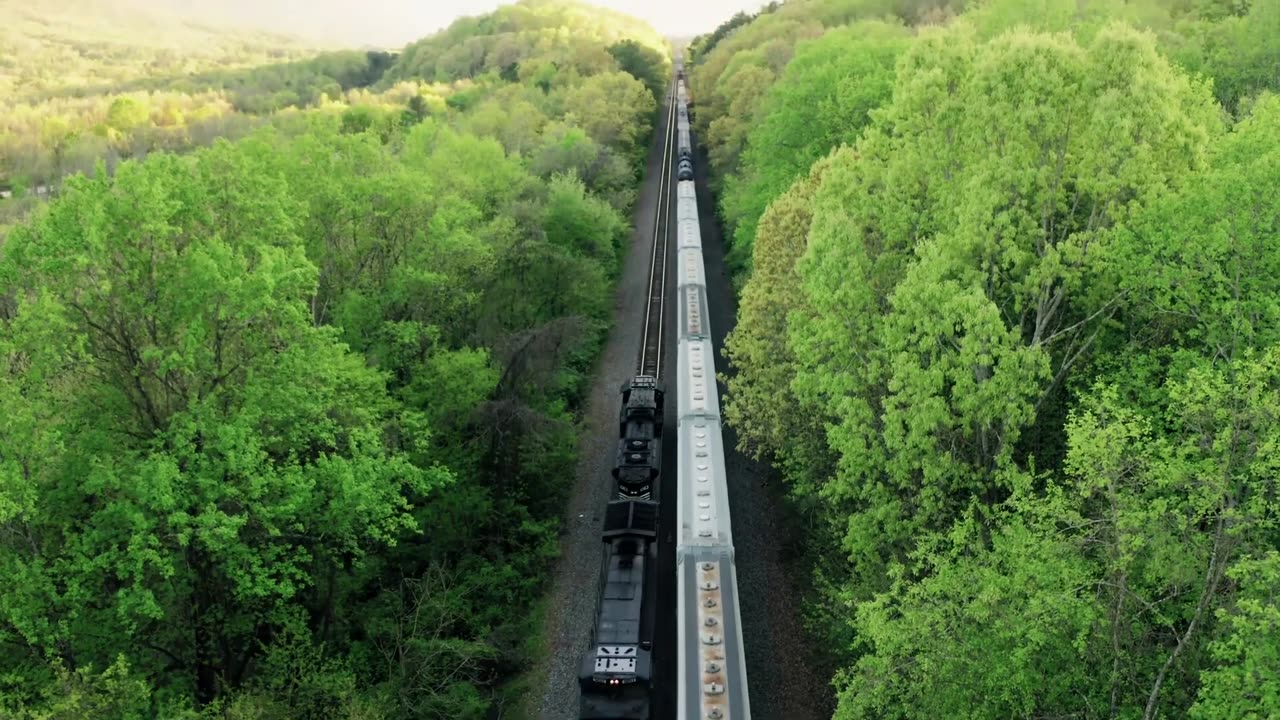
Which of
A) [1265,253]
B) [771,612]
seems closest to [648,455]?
[771,612]

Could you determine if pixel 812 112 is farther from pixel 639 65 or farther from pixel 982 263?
pixel 639 65

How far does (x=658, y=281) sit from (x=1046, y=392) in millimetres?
40242

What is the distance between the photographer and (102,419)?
20.8 meters

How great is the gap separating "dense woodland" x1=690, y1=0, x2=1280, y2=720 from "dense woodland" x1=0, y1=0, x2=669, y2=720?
11.1 m

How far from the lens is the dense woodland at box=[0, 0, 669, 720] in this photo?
62.1ft

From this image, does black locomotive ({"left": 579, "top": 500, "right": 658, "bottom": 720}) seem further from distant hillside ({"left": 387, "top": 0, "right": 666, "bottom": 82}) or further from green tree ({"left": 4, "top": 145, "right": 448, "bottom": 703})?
distant hillside ({"left": 387, "top": 0, "right": 666, "bottom": 82})

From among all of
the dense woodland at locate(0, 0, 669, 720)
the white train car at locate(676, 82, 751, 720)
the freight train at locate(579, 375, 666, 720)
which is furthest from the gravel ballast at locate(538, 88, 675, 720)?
the white train car at locate(676, 82, 751, 720)

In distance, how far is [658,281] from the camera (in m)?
58.1

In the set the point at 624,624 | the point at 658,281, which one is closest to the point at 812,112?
the point at 658,281

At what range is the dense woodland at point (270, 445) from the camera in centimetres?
1894

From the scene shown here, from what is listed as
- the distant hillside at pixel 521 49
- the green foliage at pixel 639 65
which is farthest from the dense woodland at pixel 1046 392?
the distant hillside at pixel 521 49

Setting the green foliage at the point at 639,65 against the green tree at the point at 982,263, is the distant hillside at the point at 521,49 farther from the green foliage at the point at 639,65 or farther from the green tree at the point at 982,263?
the green tree at the point at 982,263

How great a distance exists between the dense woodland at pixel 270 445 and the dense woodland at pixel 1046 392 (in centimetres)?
1109

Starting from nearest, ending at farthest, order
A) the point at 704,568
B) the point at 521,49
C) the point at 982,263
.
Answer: the point at 982,263, the point at 704,568, the point at 521,49
